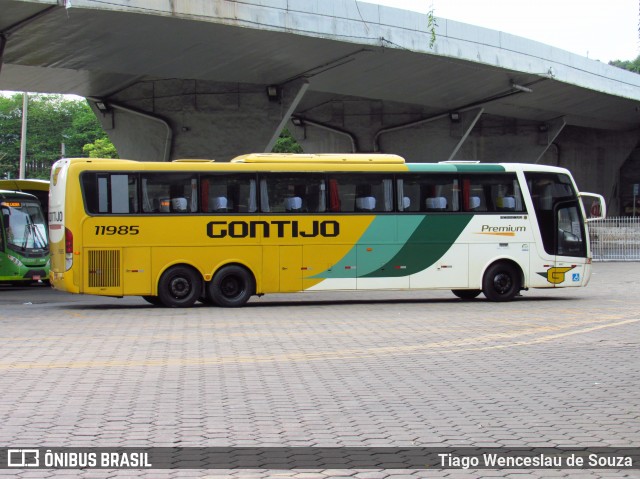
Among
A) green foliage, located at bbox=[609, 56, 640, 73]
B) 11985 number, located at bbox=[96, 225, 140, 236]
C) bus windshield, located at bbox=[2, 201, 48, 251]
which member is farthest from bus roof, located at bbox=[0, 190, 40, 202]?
green foliage, located at bbox=[609, 56, 640, 73]

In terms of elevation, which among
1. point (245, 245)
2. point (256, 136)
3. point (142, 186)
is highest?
point (256, 136)

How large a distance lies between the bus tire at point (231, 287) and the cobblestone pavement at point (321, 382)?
2.00 m

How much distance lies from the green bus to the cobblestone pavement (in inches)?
497

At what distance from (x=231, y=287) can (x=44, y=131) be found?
86956 millimetres

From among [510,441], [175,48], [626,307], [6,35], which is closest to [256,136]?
[175,48]

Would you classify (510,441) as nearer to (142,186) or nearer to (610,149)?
(142,186)

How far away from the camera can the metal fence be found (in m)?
44.5

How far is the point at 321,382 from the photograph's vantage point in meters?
10.0

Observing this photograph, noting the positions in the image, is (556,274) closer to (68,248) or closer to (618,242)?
(68,248)

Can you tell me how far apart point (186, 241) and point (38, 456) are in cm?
1374

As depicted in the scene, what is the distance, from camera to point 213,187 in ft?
67.1

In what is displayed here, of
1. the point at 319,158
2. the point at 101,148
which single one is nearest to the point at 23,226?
the point at 319,158

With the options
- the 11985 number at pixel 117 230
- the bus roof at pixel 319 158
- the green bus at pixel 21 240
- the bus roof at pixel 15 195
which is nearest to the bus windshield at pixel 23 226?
the green bus at pixel 21 240

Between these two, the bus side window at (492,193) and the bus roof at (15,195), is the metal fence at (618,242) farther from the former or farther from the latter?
the bus roof at (15,195)
